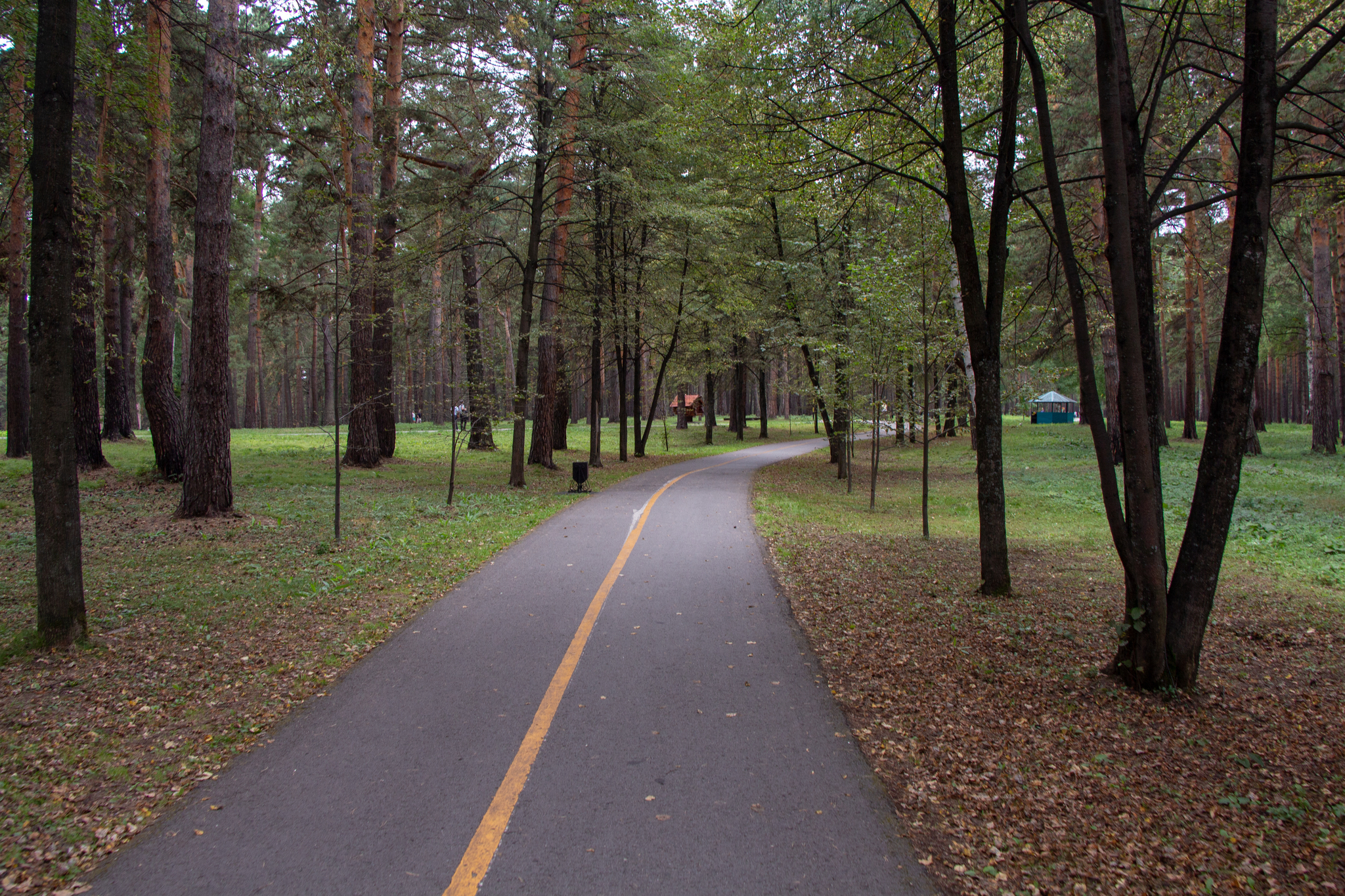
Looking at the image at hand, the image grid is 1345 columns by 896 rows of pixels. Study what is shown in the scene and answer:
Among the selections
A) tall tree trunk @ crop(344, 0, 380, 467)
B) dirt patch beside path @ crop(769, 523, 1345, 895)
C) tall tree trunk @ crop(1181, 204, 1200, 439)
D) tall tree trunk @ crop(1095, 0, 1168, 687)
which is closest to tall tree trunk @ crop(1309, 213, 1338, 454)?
tall tree trunk @ crop(1181, 204, 1200, 439)

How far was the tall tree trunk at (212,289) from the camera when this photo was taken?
991 centimetres

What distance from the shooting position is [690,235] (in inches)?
846

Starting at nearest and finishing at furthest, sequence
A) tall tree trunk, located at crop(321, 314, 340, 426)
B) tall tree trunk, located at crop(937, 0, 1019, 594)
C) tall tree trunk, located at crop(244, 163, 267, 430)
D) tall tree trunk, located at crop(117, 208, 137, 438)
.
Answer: tall tree trunk, located at crop(937, 0, 1019, 594), tall tree trunk, located at crop(321, 314, 340, 426), tall tree trunk, located at crop(117, 208, 137, 438), tall tree trunk, located at crop(244, 163, 267, 430)

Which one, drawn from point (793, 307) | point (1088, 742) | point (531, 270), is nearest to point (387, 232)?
point (531, 270)

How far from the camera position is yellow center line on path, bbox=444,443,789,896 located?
2887 millimetres

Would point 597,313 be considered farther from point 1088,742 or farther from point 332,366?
point 1088,742

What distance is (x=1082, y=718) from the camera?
446 cm

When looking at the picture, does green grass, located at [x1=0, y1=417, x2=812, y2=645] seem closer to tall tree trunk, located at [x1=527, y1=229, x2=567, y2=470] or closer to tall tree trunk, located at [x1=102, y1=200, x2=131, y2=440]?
tall tree trunk, located at [x1=527, y1=229, x2=567, y2=470]

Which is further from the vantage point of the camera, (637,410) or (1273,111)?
(637,410)

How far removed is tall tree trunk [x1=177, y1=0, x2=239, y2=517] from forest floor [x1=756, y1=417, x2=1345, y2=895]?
330 inches

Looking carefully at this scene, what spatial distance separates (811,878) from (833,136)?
7508 millimetres

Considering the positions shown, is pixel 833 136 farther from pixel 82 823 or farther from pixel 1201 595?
pixel 82 823

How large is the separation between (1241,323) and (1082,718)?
2.62 m

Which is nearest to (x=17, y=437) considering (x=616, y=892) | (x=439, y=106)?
(x=439, y=106)
